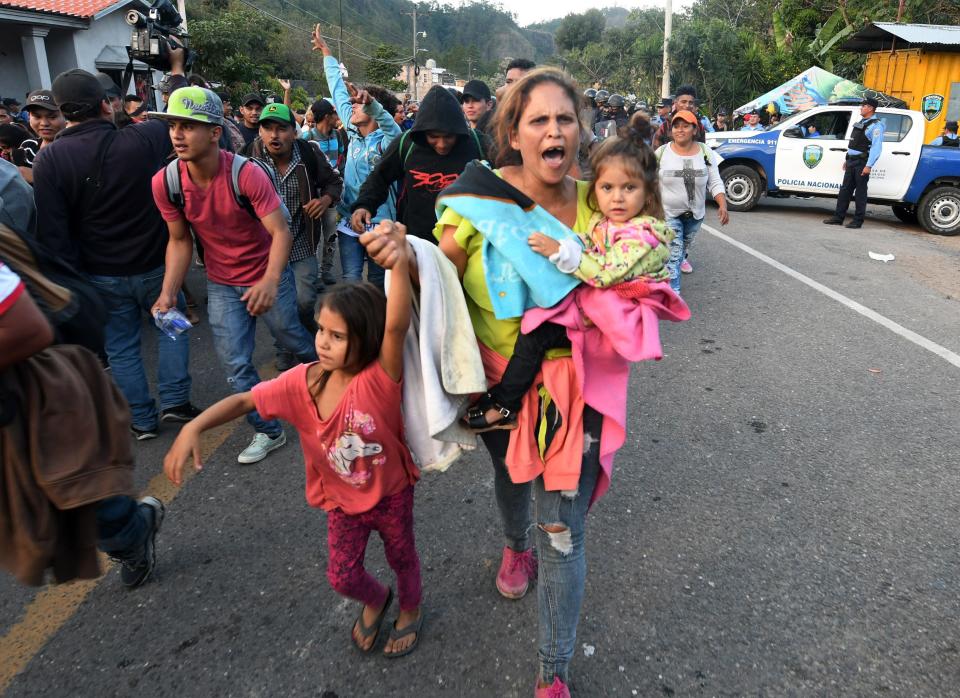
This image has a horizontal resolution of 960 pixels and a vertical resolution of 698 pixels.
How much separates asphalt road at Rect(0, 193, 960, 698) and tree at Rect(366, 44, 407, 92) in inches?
2437

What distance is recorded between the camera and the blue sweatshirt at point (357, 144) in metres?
5.27

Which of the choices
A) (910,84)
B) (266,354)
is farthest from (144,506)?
(910,84)

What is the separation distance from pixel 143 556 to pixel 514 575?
4.62ft

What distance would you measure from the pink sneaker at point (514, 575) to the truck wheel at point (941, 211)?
36.2 ft

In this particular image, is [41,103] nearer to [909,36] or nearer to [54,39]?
[909,36]

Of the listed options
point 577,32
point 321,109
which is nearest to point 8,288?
point 321,109

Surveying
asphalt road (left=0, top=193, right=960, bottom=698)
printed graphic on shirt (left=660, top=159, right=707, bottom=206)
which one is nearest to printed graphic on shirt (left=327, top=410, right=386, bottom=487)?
asphalt road (left=0, top=193, right=960, bottom=698)

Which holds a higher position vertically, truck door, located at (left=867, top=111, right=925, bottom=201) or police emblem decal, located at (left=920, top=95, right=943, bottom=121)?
police emblem decal, located at (left=920, top=95, right=943, bottom=121)

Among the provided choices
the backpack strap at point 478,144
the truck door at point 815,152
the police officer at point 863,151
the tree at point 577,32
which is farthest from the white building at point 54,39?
the tree at point 577,32

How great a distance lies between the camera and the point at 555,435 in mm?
1992

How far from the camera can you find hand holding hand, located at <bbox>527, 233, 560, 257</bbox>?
1.82m

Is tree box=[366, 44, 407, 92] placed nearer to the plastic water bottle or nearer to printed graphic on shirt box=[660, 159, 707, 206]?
printed graphic on shirt box=[660, 159, 707, 206]

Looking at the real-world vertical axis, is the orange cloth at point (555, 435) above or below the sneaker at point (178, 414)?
above

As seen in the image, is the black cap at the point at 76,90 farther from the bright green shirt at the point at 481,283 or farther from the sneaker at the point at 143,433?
the bright green shirt at the point at 481,283
